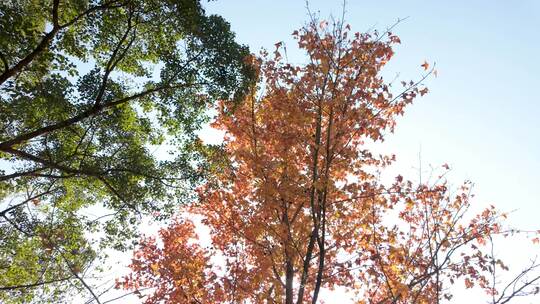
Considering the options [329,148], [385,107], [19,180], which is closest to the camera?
[329,148]

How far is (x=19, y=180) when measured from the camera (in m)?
11.2

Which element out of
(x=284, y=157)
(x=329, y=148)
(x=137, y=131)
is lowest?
(x=329, y=148)

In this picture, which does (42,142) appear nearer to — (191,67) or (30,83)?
(30,83)

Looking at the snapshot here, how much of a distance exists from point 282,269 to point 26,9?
7960mm

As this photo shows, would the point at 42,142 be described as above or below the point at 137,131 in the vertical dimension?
below

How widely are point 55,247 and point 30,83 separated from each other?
215 inches

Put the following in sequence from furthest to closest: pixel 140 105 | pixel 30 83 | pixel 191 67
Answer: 1. pixel 140 105
2. pixel 191 67
3. pixel 30 83

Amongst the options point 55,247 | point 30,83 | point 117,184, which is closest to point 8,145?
point 30,83

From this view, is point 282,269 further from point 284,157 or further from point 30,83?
point 30,83

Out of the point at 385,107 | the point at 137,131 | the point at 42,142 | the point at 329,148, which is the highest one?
the point at 137,131

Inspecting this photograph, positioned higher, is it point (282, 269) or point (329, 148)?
point (329, 148)

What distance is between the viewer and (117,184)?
31.0 feet

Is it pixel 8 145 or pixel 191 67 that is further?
pixel 191 67

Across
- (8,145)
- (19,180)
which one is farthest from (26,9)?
(19,180)
